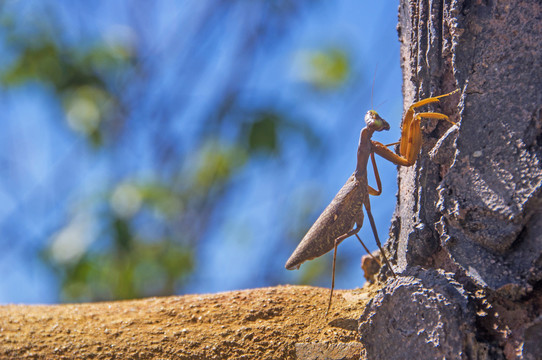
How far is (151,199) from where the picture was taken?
491 centimetres

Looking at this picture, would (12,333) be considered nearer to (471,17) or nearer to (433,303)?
(433,303)

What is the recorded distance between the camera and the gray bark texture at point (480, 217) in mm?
1335

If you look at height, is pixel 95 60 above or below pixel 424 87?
above

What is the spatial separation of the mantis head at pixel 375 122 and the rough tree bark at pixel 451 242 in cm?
37

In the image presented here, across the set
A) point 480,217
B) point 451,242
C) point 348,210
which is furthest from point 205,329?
point 480,217

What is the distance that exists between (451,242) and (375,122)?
0.94 meters

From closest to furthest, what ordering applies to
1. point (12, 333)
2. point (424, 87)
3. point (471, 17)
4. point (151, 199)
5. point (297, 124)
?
point (471, 17) < point (424, 87) < point (12, 333) < point (151, 199) < point (297, 124)

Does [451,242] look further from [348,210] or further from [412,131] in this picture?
[348,210]

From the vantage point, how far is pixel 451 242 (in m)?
1.47

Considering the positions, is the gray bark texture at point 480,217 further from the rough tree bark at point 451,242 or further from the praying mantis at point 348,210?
the praying mantis at point 348,210

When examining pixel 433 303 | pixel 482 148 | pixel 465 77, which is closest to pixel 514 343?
pixel 433 303

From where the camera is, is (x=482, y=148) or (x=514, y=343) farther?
(x=482, y=148)

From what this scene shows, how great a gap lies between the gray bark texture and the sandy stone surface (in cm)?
31

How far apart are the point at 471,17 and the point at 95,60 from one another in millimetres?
4885
